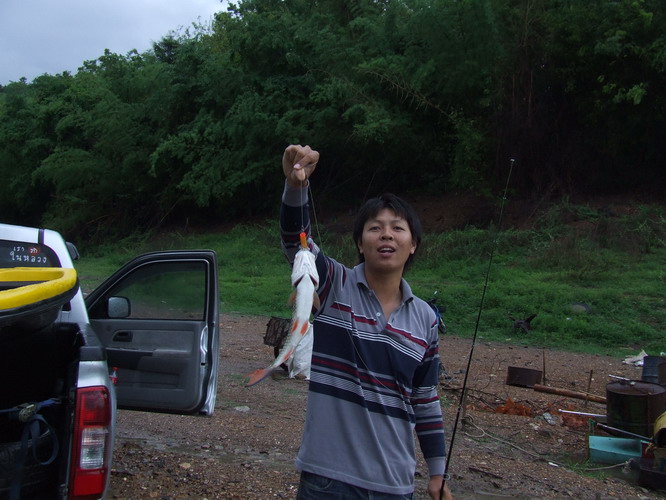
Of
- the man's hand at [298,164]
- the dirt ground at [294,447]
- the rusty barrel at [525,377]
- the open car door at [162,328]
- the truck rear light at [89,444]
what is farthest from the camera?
the rusty barrel at [525,377]

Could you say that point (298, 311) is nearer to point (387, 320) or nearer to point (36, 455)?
point (387, 320)

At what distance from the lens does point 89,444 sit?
2760 mm

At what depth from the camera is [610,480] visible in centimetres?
536

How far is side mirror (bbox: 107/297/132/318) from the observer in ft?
14.2

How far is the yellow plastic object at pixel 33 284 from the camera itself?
2500 mm

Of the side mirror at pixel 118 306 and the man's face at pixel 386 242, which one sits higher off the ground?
the man's face at pixel 386 242

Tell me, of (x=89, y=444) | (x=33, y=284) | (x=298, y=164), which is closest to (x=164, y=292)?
(x=33, y=284)

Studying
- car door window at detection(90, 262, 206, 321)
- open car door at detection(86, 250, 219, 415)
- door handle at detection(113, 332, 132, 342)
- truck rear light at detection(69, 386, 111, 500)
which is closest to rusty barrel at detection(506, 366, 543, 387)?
open car door at detection(86, 250, 219, 415)

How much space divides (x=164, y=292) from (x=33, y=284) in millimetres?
1595

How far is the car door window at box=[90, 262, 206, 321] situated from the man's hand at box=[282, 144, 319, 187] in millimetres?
2030

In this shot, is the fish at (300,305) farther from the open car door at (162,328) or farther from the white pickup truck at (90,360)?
the open car door at (162,328)

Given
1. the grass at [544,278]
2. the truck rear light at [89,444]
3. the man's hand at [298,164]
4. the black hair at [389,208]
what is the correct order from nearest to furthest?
the man's hand at [298,164] → the black hair at [389,208] → the truck rear light at [89,444] → the grass at [544,278]

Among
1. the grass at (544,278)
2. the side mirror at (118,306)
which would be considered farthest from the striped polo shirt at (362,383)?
the grass at (544,278)

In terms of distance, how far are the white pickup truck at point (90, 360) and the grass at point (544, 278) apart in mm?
5414
